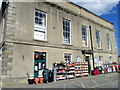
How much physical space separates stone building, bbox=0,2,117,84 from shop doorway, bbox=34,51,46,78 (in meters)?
0.06

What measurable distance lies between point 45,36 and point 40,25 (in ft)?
3.97

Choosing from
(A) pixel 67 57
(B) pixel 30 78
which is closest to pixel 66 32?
(A) pixel 67 57

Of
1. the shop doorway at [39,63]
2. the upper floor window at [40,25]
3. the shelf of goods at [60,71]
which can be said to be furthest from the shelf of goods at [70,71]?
the upper floor window at [40,25]

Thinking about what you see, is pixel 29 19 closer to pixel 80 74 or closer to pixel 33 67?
pixel 33 67

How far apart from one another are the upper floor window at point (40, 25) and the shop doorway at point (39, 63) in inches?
65.6

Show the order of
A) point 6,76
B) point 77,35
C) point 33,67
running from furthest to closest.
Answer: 1. point 77,35
2. point 33,67
3. point 6,76

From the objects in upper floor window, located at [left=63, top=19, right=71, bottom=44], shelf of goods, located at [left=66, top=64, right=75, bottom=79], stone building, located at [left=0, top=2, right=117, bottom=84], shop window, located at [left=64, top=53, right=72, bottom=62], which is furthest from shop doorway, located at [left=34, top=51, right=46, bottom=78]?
upper floor window, located at [left=63, top=19, right=71, bottom=44]

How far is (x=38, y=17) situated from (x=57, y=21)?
2321mm

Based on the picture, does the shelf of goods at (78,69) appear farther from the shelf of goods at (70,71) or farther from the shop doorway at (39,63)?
the shop doorway at (39,63)

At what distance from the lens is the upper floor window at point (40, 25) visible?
1077 cm

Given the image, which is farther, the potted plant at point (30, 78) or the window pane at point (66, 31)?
the window pane at point (66, 31)

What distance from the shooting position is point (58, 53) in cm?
1182

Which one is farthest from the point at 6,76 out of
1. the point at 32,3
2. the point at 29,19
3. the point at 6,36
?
the point at 32,3

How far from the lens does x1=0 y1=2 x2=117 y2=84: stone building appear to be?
29.1 ft
